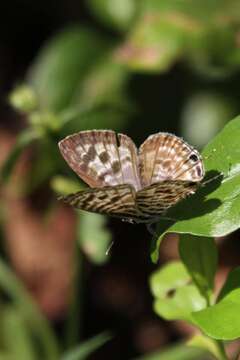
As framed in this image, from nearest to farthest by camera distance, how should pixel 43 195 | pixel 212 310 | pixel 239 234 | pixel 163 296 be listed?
pixel 212 310 → pixel 163 296 → pixel 239 234 → pixel 43 195

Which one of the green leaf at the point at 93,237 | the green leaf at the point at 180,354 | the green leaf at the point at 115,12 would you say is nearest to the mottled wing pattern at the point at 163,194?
the green leaf at the point at 93,237

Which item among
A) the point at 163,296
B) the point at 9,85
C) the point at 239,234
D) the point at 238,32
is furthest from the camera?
the point at 9,85

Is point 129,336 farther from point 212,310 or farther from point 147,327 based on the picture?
point 212,310

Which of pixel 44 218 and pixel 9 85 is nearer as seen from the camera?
pixel 44 218

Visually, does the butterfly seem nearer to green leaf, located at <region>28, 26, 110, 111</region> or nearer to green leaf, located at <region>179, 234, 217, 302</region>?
green leaf, located at <region>179, 234, 217, 302</region>

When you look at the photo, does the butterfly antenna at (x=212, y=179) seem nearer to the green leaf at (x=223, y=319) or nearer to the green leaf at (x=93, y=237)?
the green leaf at (x=223, y=319)

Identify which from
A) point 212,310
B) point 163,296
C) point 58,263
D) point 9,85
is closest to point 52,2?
point 9,85
